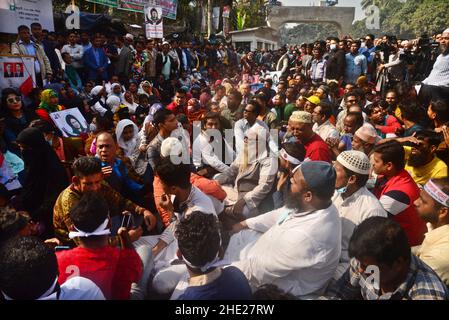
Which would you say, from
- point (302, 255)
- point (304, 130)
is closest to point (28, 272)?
point (302, 255)

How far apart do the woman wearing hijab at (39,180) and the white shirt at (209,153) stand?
1.82 m

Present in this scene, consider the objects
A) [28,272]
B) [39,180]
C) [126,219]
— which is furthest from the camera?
[39,180]

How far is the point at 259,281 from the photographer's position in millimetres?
2285

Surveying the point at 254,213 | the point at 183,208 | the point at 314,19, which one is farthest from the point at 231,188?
the point at 314,19

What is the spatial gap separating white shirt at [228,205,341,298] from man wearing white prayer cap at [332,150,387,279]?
0.33 m

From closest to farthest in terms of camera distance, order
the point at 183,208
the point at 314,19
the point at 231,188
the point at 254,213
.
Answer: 1. the point at 183,208
2. the point at 254,213
3. the point at 231,188
4. the point at 314,19

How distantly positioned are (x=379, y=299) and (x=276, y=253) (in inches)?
24.4

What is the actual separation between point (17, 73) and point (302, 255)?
638 centimetres

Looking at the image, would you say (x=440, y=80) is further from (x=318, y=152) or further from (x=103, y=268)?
(x=103, y=268)

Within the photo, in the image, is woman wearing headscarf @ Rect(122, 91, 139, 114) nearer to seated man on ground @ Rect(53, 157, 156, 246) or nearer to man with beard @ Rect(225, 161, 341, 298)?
seated man on ground @ Rect(53, 157, 156, 246)

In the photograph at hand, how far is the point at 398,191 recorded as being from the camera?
2799mm

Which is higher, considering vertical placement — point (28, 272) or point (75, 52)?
A: point (75, 52)

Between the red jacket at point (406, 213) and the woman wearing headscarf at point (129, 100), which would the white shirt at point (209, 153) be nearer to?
the red jacket at point (406, 213)
